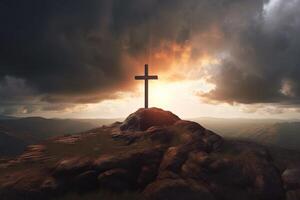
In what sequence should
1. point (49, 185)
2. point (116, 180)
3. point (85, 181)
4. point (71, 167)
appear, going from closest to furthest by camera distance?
point (49, 185)
point (116, 180)
point (85, 181)
point (71, 167)

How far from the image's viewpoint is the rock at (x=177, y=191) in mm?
26047

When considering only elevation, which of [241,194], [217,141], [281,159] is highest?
[217,141]

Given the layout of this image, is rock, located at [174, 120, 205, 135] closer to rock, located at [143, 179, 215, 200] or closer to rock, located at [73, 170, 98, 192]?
rock, located at [143, 179, 215, 200]

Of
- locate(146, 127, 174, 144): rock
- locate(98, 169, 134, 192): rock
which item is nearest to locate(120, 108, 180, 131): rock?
locate(146, 127, 174, 144): rock

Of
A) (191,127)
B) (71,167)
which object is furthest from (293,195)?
(71,167)

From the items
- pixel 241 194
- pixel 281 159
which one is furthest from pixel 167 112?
pixel 241 194

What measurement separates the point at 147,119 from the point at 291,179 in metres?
25.1

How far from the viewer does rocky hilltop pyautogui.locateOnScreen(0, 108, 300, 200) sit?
27.7 m

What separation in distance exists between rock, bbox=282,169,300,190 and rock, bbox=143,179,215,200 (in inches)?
357

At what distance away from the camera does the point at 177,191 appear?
86.5 ft

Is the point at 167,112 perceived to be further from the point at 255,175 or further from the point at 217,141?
the point at 255,175

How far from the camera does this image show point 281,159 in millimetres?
35406

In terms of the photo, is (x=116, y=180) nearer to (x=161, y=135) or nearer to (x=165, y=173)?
(x=165, y=173)

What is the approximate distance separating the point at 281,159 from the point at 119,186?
21.2m
